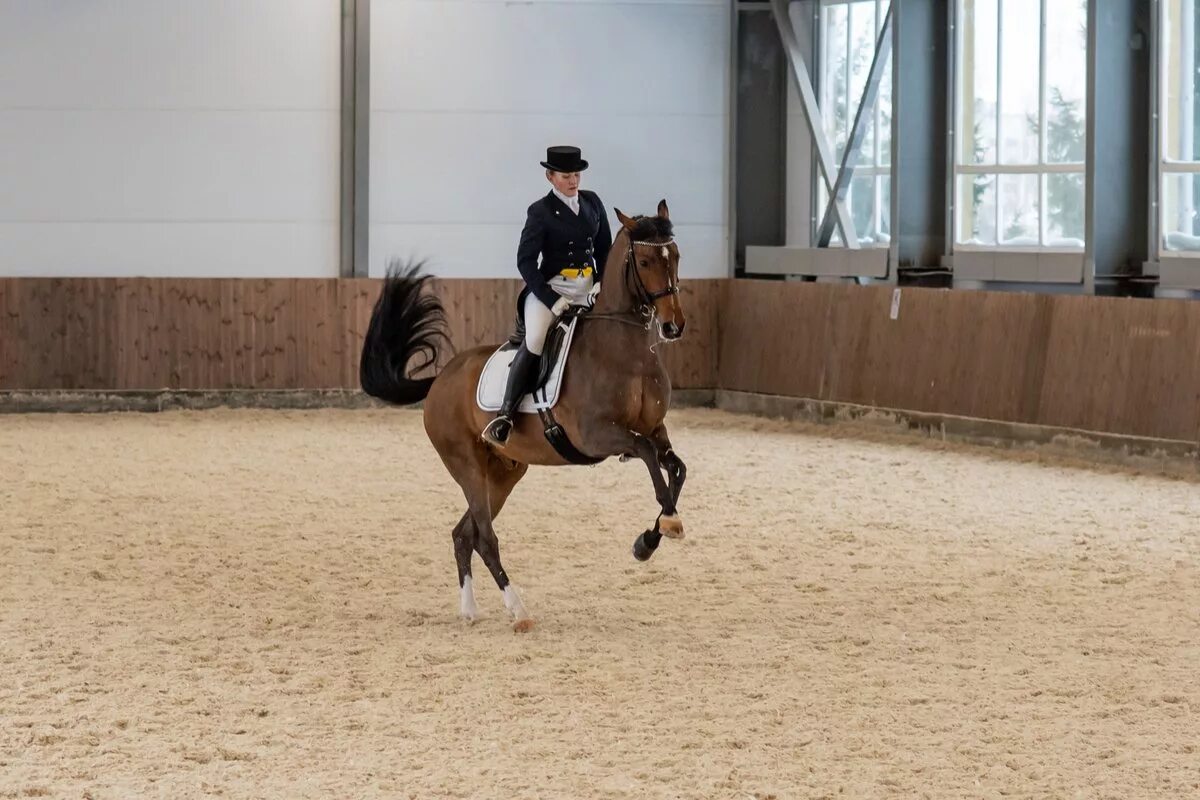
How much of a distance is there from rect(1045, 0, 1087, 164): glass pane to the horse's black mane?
22.1 ft

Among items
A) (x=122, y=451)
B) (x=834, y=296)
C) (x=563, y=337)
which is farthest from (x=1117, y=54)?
(x=122, y=451)

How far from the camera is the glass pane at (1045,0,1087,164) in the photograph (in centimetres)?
1173

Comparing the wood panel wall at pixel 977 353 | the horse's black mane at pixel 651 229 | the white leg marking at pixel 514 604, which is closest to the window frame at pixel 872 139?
the wood panel wall at pixel 977 353

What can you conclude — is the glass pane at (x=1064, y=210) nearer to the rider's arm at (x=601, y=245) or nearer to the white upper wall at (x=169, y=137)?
the white upper wall at (x=169, y=137)

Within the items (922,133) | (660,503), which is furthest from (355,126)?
(660,503)

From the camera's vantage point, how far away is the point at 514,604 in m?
6.25

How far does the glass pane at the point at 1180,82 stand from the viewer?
1108 centimetres

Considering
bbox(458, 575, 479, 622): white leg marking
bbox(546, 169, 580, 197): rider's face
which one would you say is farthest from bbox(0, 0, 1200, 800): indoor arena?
bbox(458, 575, 479, 622): white leg marking

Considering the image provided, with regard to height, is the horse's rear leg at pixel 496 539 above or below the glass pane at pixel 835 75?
below

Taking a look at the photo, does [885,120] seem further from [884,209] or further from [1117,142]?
[1117,142]

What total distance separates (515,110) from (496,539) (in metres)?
8.36

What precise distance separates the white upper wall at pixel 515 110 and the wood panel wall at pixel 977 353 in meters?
1.22

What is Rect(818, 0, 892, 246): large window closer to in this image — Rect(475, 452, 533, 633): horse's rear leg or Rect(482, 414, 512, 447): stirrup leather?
Rect(475, 452, 533, 633): horse's rear leg

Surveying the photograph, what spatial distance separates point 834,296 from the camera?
1320 cm
